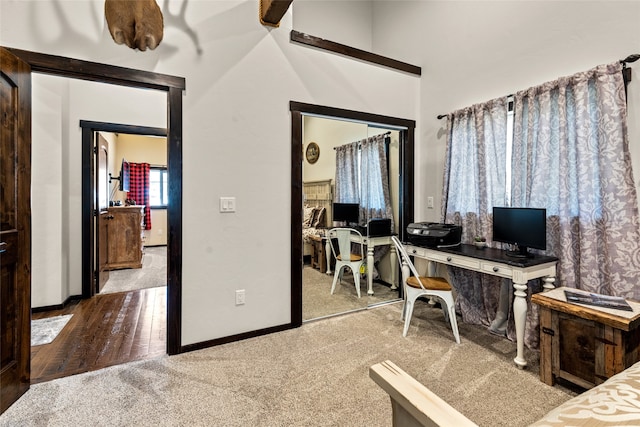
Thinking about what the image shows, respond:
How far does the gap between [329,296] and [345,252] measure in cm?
52

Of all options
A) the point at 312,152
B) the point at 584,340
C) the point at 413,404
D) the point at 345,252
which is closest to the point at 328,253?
the point at 345,252

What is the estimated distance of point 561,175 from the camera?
230 cm

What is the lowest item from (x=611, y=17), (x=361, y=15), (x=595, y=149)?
(x=595, y=149)

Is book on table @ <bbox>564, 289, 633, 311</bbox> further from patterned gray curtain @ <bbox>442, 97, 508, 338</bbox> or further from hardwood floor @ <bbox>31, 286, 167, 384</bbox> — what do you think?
hardwood floor @ <bbox>31, 286, 167, 384</bbox>

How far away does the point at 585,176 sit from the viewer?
218 centimetres

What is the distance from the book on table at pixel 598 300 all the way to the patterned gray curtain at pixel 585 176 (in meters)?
0.26

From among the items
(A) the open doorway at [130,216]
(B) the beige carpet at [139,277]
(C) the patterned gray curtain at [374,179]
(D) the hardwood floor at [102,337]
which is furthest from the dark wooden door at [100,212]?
(C) the patterned gray curtain at [374,179]

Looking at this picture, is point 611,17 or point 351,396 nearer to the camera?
point 351,396

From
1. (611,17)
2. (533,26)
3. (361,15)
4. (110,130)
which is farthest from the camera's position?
(361,15)

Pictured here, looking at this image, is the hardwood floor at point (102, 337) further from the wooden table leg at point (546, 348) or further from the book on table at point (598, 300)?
the book on table at point (598, 300)

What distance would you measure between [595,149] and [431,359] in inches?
74.4

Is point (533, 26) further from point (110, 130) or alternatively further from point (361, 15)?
point (110, 130)

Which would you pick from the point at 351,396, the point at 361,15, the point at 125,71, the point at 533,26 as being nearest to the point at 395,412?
the point at 351,396

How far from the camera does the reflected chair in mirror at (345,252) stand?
3377 mm
